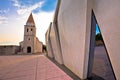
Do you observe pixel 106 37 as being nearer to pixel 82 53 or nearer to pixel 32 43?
pixel 82 53

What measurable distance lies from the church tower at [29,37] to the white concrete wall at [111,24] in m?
30.2

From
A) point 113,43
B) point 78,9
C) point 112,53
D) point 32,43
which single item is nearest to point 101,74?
point 112,53

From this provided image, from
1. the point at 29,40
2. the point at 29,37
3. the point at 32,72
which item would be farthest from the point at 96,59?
the point at 29,37

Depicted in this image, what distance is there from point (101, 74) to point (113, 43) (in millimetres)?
2070

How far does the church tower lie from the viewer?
105 ft

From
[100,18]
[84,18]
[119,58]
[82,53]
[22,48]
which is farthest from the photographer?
[22,48]

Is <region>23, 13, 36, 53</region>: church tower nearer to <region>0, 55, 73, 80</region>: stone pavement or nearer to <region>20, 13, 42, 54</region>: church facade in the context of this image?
<region>20, 13, 42, 54</region>: church facade

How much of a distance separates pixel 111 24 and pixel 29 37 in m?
31.5

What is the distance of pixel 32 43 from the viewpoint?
32.4 meters

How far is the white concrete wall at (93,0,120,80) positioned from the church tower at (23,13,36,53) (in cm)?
3017

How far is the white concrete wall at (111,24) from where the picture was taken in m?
2.67

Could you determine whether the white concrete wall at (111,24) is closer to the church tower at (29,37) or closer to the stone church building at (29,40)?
the stone church building at (29,40)

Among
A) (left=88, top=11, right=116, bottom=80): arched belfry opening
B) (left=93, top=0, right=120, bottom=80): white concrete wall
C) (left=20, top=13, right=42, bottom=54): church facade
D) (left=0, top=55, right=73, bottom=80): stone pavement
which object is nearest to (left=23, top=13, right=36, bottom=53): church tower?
(left=20, top=13, right=42, bottom=54): church facade

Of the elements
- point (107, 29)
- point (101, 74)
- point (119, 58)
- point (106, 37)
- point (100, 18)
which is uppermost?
point (100, 18)
